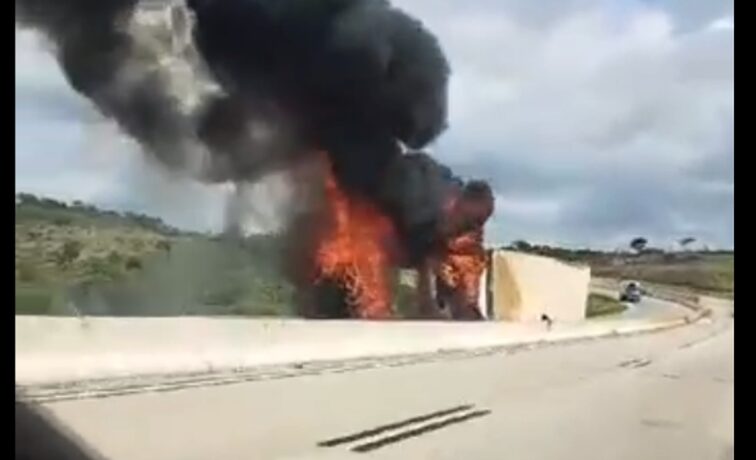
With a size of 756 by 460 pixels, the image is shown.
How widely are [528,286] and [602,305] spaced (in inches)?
707

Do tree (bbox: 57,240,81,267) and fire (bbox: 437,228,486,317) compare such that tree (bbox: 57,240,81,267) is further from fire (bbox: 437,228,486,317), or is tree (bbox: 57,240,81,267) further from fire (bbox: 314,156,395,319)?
fire (bbox: 437,228,486,317)

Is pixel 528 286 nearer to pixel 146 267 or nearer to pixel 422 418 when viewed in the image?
pixel 146 267

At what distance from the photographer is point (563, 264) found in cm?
4906

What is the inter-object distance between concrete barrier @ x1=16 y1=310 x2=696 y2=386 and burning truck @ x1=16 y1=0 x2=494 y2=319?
12.1 metres

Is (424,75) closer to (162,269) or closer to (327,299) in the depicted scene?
(327,299)

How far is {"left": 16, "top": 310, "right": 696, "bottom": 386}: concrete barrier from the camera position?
14914mm

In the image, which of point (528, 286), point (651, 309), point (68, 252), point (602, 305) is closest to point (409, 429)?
point (68, 252)

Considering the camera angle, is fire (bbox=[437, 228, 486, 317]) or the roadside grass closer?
fire (bbox=[437, 228, 486, 317])

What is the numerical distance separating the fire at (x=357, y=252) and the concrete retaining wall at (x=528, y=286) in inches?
158

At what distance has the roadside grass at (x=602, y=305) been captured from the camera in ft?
191

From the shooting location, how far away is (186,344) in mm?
18250

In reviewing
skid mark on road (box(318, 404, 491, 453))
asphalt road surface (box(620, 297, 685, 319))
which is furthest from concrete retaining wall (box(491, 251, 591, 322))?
skid mark on road (box(318, 404, 491, 453))

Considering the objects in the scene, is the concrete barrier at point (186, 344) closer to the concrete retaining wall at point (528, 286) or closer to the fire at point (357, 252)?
the fire at point (357, 252)

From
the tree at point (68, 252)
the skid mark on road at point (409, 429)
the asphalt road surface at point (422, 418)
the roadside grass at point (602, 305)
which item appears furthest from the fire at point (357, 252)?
the skid mark on road at point (409, 429)
